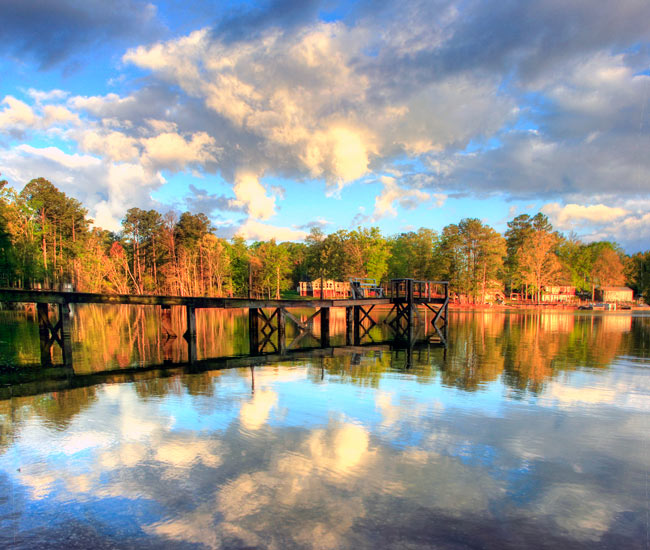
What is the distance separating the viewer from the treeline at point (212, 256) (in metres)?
A: 61.0

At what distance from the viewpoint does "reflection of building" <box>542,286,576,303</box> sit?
87.9 metres

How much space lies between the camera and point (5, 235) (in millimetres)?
57938

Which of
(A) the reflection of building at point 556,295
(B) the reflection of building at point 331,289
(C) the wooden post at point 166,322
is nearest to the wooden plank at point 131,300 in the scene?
(C) the wooden post at point 166,322

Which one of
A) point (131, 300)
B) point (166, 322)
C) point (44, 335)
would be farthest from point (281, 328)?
point (44, 335)

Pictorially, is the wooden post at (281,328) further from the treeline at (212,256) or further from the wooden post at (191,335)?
the treeline at (212,256)

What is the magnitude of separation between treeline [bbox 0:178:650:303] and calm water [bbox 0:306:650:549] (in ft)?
198

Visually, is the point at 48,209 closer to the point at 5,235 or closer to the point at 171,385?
the point at 5,235

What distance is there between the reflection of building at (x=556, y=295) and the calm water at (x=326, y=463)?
8136 centimetres

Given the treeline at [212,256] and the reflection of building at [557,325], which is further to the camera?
the treeline at [212,256]

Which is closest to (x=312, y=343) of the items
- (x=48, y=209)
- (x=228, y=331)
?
(x=228, y=331)

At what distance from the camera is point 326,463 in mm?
7809

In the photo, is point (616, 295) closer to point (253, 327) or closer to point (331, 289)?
point (331, 289)

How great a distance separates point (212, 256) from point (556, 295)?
75955 mm

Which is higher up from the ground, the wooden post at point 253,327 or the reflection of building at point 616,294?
the wooden post at point 253,327
